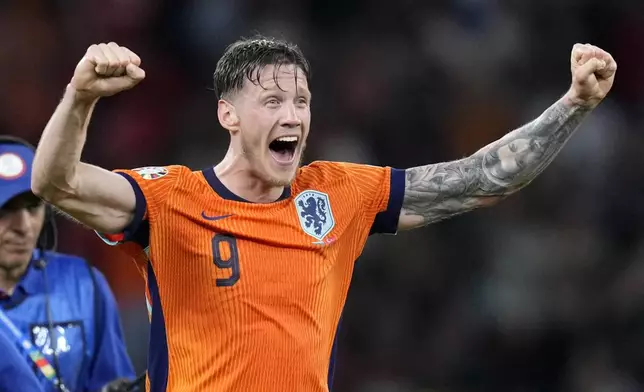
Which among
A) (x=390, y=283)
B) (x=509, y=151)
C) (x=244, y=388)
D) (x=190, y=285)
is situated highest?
(x=509, y=151)

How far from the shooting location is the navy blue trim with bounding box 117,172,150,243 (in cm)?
361

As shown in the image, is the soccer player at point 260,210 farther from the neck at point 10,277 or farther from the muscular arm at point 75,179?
the neck at point 10,277

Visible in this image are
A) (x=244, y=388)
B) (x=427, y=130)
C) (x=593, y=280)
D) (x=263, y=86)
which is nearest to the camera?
(x=244, y=388)

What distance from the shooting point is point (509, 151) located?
406 centimetres

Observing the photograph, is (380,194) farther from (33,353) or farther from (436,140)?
(436,140)

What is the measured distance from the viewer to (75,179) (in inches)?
134

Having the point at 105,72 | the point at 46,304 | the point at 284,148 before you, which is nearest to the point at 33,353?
the point at 46,304

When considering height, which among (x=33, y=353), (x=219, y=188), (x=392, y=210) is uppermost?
(x=219, y=188)

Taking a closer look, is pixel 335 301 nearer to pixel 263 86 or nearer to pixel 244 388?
pixel 244 388

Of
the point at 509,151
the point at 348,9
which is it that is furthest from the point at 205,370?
the point at 348,9

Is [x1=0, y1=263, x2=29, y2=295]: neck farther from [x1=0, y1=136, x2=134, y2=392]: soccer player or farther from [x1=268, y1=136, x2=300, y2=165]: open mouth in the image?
[x1=268, y1=136, x2=300, y2=165]: open mouth

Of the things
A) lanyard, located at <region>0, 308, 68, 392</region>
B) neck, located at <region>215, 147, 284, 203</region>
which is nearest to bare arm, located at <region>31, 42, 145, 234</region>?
neck, located at <region>215, 147, 284, 203</region>

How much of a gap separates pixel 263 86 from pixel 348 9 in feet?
16.6

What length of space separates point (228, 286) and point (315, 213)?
438 mm
